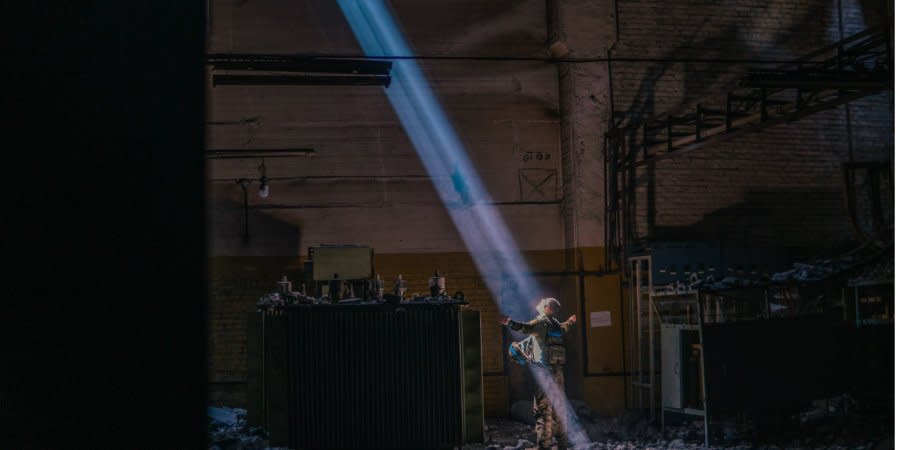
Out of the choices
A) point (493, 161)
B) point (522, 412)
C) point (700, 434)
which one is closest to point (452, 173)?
point (493, 161)

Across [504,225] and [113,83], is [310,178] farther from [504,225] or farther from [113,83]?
[113,83]

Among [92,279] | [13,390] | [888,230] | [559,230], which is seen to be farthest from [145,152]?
[888,230]

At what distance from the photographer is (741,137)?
614 inches

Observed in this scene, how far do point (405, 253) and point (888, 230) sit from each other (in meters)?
8.16

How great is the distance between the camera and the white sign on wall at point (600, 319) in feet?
48.2

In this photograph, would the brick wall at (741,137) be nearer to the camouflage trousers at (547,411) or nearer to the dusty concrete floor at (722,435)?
the dusty concrete floor at (722,435)

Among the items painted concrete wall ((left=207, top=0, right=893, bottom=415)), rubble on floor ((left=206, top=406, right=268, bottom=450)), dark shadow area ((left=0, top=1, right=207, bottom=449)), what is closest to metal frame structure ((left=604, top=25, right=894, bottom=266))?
painted concrete wall ((left=207, top=0, right=893, bottom=415))

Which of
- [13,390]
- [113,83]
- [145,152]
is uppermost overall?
[113,83]

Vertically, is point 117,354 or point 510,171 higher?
point 510,171

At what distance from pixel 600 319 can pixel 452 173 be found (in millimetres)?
3590

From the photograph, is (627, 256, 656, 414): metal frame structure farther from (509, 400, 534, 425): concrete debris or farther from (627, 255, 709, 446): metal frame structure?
(509, 400, 534, 425): concrete debris

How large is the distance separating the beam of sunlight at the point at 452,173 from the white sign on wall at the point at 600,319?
1.08 m

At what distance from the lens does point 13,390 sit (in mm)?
5195

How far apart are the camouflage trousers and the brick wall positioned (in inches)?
185
